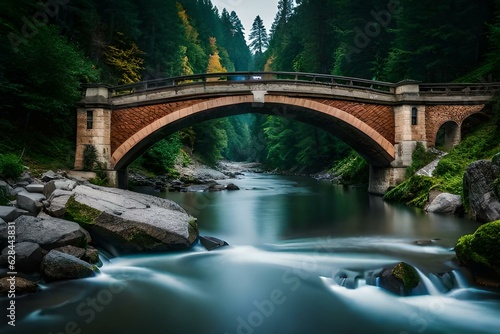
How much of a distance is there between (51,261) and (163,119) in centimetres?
1122

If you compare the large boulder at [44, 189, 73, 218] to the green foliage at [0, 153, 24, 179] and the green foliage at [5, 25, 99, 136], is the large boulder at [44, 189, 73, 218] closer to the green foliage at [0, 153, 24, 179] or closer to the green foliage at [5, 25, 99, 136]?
the green foliage at [0, 153, 24, 179]

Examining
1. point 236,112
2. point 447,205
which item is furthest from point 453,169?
point 236,112

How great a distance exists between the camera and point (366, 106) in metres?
17.9

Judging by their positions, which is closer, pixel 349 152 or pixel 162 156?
pixel 162 156

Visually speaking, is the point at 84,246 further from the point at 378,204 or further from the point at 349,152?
the point at 349,152

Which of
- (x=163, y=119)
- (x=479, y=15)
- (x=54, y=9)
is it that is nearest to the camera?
(x=163, y=119)

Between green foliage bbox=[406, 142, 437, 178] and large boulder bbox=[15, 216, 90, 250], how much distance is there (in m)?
15.4

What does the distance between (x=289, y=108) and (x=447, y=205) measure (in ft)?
29.3

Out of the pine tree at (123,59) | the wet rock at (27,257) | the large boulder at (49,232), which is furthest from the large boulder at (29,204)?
the pine tree at (123,59)

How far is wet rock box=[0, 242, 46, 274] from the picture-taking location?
236 inches

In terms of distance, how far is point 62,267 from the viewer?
6.09m

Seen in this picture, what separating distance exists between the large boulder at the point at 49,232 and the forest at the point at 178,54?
250 inches

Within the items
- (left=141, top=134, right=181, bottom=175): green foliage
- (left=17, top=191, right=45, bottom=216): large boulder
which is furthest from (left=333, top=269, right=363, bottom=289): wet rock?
(left=141, top=134, right=181, bottom=175): green foliage

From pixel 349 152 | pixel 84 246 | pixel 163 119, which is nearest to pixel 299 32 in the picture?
pixel 349 152
